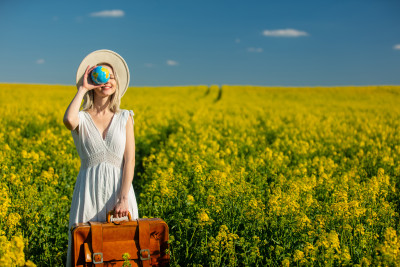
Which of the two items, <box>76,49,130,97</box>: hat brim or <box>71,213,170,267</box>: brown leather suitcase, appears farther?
<box>76,49,130,97</box>: hat brim

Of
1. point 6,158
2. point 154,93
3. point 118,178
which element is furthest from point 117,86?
point 154,93

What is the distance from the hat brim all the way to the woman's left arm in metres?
0.38

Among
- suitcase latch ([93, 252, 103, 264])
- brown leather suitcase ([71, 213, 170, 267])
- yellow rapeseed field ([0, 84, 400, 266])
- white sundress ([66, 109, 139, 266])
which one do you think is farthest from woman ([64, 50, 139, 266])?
yellow rapeseed field ([0, 84, 400, 266])

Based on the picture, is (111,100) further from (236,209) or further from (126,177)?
(236,209)

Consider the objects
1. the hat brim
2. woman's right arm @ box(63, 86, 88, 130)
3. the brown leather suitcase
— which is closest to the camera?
the brown leather suitcase

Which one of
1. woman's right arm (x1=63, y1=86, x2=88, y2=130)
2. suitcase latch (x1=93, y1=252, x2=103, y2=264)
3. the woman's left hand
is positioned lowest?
suitcase latch (x1=93, y1=252, x2=103, y2=264)

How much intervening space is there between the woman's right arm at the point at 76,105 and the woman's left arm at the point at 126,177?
47cm

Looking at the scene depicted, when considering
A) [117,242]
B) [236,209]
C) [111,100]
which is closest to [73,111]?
[111,100]

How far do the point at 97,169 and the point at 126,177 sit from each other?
0.26 metres

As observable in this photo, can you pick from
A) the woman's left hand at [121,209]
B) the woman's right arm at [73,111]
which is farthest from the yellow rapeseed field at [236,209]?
the woman's right arm at [73,111]

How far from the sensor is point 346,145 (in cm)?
1069

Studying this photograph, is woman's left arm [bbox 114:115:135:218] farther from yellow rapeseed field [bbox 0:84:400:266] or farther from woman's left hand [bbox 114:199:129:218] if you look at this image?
yellow rapeseed field [bbox 0:84:400:266]

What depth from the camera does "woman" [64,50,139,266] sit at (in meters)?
3.51

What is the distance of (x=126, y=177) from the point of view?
3.54m
